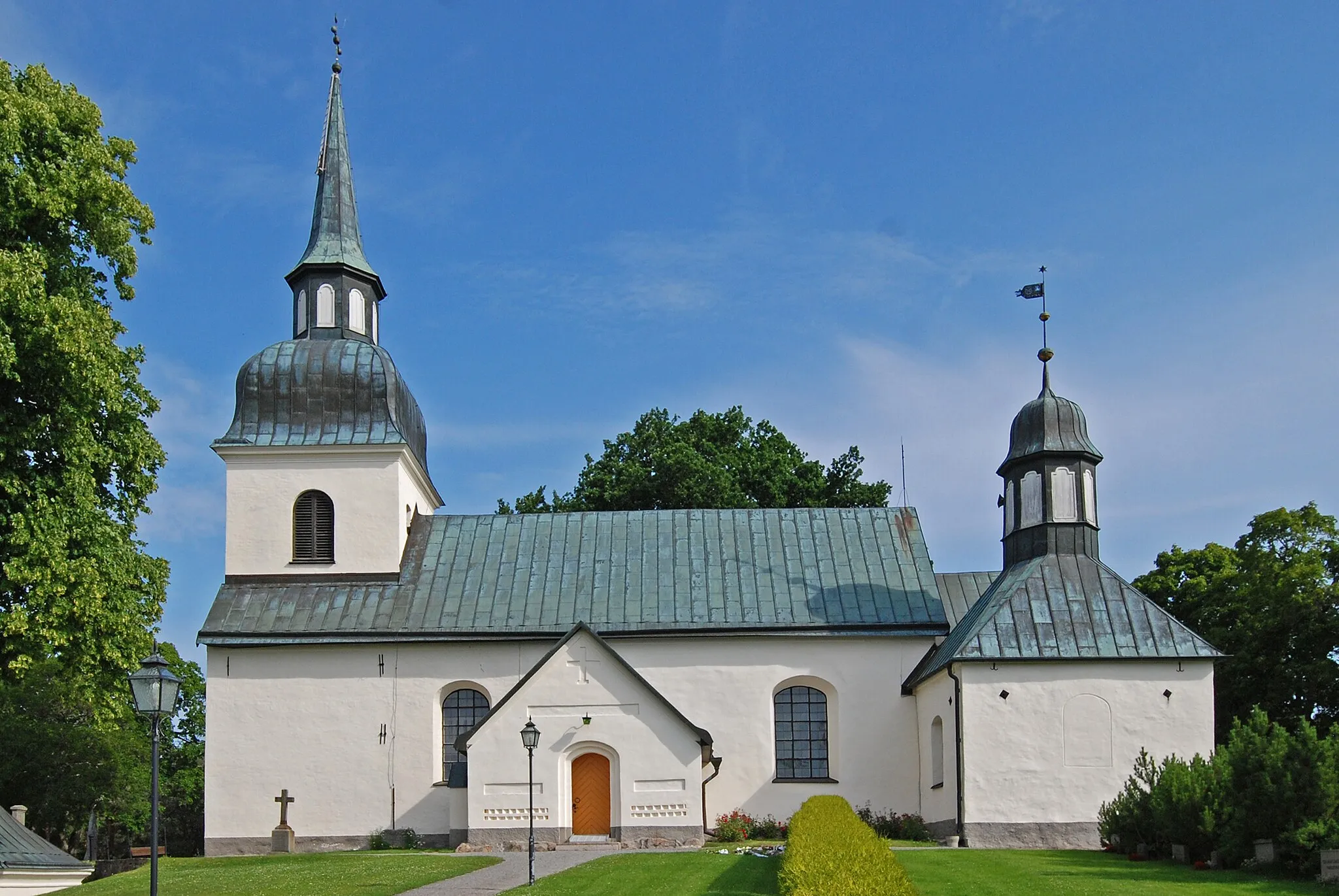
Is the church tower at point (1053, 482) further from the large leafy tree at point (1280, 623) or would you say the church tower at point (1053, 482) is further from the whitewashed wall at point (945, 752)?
the large leafy tree at point (1280, 623)

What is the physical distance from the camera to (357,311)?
3297cm

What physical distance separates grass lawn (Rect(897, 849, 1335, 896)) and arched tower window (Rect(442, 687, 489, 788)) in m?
10.7

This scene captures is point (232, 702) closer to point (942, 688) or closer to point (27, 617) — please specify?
point (27, 617)

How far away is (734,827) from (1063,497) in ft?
32.8

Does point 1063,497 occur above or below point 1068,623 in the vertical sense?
above

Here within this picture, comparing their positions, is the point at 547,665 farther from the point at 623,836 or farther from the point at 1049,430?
the point at 1049,430

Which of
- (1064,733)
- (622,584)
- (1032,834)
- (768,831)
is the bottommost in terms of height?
(768,831)

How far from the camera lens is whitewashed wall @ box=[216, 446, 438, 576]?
3117 cm

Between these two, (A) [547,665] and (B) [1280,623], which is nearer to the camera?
(A) [547,665]

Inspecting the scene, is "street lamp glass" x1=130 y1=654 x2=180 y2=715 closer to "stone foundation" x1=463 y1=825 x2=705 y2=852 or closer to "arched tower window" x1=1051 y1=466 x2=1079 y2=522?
"stone foundation" x1=463 y1=825 x2=705 y2=852

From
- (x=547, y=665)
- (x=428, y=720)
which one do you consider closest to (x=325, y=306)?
(x=428, y=720)

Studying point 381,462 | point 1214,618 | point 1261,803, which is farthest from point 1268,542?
point 381,462

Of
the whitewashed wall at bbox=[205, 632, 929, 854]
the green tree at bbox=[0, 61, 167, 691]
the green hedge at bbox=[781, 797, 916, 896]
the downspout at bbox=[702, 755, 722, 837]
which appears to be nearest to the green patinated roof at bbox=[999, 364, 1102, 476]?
the whitewashed wall at bbox=[205, 632, 929, 854]

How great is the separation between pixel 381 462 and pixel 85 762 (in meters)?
14.7
